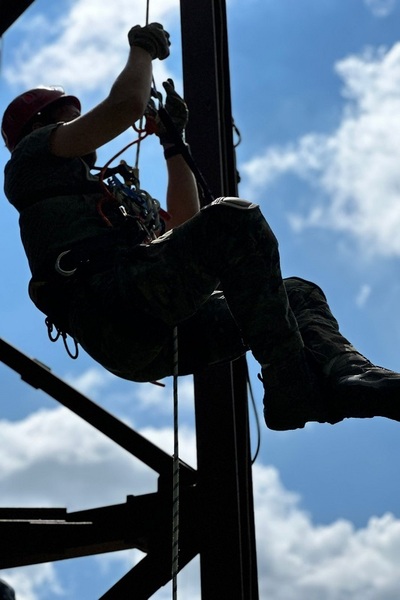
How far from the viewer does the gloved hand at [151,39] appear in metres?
4.31

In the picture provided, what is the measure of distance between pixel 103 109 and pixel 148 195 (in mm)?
553

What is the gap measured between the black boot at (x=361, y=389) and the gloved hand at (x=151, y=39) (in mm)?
1426

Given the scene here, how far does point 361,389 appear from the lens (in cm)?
378

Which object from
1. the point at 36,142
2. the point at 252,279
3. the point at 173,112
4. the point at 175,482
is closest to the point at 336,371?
the point at 252,279

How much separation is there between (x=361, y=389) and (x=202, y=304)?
0.85 meters

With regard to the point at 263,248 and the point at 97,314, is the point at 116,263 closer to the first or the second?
the point at 97,314

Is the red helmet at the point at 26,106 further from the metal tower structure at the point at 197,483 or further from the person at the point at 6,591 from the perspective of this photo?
the person at the point at 6,591

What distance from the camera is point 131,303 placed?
13.7 feet

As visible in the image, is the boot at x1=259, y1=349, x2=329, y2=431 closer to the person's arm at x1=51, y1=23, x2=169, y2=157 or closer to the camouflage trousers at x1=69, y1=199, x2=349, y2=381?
the camouflage trousers at x1=69, y1=199, x2=349, y2=381

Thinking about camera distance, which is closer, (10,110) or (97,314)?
(97,314)

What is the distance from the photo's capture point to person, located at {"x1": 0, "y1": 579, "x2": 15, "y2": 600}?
3188 mm

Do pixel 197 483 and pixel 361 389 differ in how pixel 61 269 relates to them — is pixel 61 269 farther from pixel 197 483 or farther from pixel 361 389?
pixel 197 483

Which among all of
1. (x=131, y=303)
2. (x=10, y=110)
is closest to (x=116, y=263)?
(x=131, y=303)

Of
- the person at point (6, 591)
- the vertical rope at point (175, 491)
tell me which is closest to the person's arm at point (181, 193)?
the vertical rope at point (175, 491)
